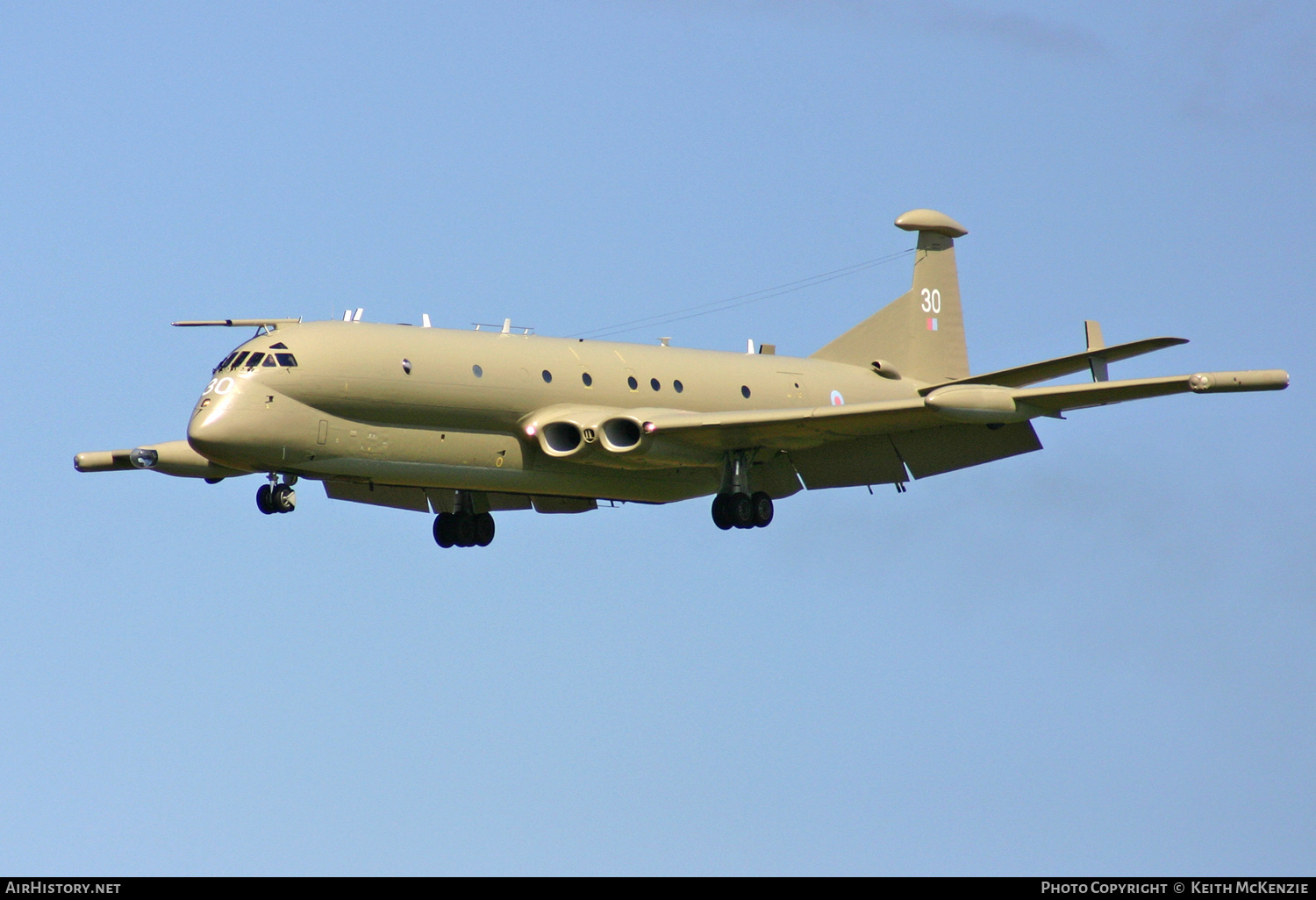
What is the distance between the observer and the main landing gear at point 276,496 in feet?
110

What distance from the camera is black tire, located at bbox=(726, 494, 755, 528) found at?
36562 millimetres

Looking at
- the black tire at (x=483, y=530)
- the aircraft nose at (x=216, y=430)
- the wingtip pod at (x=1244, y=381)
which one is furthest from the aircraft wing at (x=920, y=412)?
the aircraft nose at (x=216, y=430)

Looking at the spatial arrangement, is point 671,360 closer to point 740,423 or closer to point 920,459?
point 740,423

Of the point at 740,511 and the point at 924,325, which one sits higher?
the point at 924,325

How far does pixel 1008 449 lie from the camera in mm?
38594

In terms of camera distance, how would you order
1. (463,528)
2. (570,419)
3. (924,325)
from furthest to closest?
1. (924,325)
2. (463,528)
3. (570,419)

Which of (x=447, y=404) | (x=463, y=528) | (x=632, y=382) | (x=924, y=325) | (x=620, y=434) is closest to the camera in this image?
(x=447, y=404)

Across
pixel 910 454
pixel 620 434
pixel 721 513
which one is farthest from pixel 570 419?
pixel 910 454

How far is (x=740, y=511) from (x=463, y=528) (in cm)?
532

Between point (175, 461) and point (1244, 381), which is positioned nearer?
point (1244, 381)

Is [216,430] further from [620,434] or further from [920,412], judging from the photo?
[920,412]

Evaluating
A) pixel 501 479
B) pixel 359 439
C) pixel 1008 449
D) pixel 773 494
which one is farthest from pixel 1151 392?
pixel 359 439

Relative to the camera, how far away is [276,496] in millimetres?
33531

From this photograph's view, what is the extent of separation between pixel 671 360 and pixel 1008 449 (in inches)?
269
